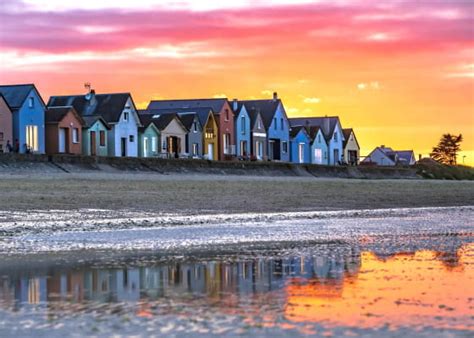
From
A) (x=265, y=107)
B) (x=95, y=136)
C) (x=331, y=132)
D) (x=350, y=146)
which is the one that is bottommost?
(x=95, y=136)

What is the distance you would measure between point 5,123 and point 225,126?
26465mm

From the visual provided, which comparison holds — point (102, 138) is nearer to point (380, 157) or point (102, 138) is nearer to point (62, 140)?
point (62, 140)

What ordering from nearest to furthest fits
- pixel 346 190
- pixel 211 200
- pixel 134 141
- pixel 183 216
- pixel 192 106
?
pixel 183 216 < pixel 211 200 < pixel 346 190 < pixel 134 141 < pixel 192 106

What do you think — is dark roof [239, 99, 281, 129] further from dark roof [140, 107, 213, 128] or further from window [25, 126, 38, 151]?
window [25, 126, 38, 151]

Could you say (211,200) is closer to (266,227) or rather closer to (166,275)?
(266,227)

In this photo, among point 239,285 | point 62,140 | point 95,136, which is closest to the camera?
point 239,285

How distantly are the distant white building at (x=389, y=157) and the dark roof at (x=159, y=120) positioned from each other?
53.5 meters

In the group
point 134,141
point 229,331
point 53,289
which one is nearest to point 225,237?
point 53,289

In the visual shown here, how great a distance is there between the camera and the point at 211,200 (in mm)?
31844

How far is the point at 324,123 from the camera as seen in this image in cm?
10506

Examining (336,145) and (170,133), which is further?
(336,145)

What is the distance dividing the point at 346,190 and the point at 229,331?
35.5 metres

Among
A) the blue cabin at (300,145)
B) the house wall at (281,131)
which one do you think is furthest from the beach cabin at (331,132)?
the house wall at (281,131)

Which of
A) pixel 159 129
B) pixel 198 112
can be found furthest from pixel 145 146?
pixel 198 112
